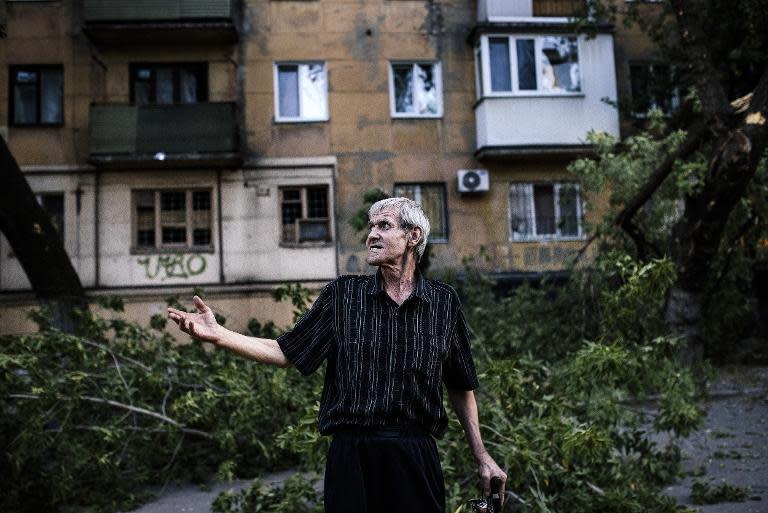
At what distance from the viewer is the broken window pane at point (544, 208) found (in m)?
19.6

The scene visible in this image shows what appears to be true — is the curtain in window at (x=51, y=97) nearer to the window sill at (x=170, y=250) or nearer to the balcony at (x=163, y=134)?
the balcony at (x=163, y=134)

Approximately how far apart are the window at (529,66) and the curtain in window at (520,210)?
92.5 inches

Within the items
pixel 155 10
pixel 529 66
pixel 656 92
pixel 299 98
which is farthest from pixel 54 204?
pixel 656 92

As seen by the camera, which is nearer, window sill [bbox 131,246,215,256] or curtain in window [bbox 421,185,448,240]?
window sill [bbox 131,246,215,256]

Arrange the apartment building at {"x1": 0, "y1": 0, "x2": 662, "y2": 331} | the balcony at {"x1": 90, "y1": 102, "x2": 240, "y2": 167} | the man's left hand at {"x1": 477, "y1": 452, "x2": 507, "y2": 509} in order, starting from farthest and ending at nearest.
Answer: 1. the apartment building at {"x1": 0, "y1": 0, "x2": 662, "y2": 331}
2. the balcony at {"x1": 90, "y1": 102, "x2": 240, "y2": 167}
3. the man's left hand at {"x1": 477, "y1": 452, "x2": 507, "y2": 509}

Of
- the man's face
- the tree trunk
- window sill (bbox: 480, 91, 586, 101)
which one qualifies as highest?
window sill (bbox: 480, 91, 586, 101)

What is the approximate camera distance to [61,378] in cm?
701

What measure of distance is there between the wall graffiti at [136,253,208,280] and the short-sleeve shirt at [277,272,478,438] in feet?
54.1

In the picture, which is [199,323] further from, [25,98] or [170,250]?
[25,98]

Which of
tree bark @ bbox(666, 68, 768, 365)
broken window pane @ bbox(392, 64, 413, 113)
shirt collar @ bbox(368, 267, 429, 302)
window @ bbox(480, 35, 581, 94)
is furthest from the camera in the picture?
broken window pane @ bbox(392, 64, 413, 113)

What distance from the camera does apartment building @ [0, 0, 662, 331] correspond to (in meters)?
18.8

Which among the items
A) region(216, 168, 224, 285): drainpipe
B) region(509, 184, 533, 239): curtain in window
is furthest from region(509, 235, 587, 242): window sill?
region(216, 168, 224, 285): drainpipe

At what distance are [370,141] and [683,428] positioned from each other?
14.0 meters

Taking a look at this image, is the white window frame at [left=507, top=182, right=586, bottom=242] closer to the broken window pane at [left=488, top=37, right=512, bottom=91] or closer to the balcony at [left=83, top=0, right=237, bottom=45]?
the broken window pane at [left=488, top=37, right=512, bottom=91]
